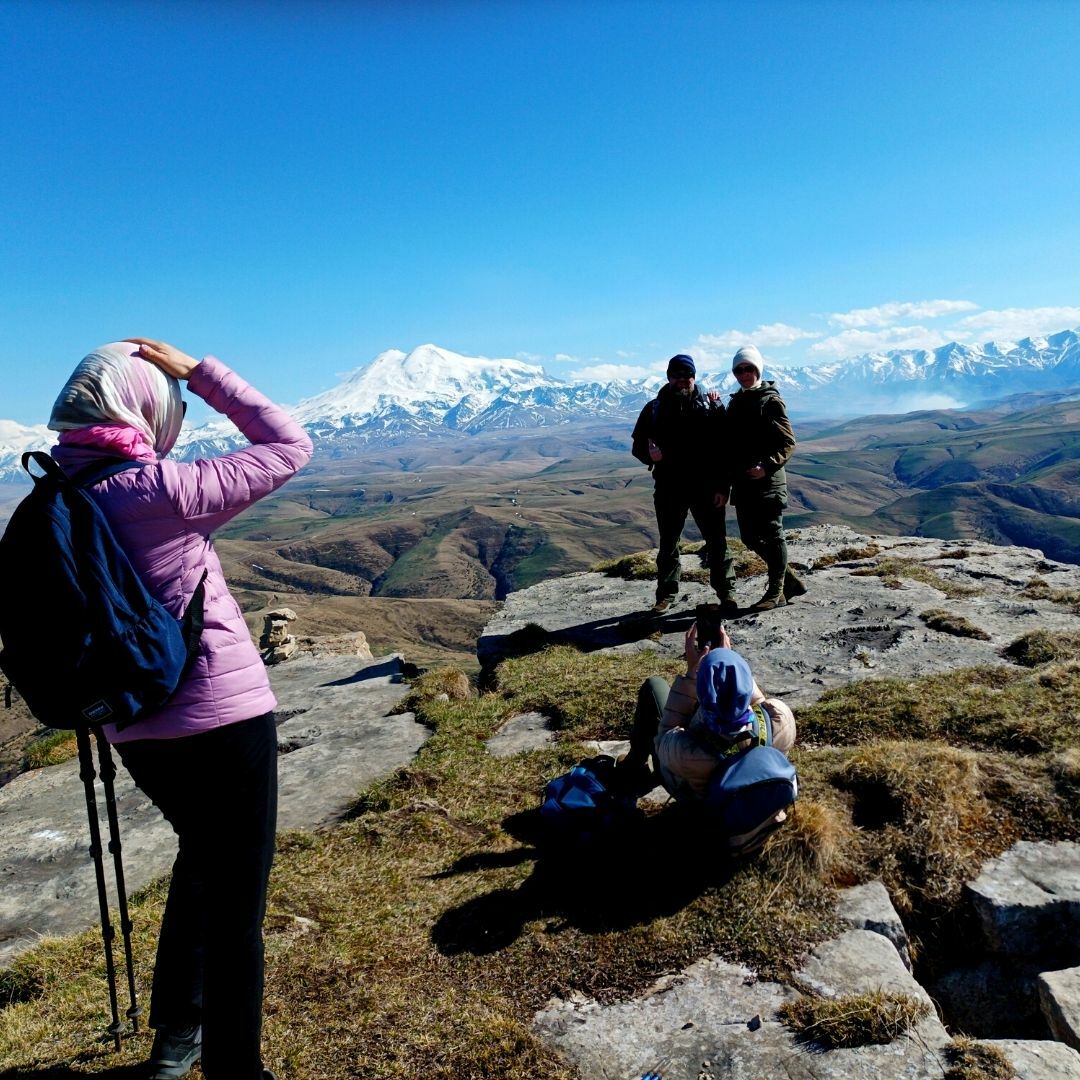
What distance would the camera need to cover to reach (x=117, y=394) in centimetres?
402

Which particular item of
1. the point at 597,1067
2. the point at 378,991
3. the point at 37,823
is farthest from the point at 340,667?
the point at 597,1067

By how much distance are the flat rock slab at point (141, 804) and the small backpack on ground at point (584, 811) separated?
3.45 meters

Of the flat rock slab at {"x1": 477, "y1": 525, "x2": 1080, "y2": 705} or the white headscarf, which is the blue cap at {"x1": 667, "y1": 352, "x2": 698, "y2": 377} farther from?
the white headscarf

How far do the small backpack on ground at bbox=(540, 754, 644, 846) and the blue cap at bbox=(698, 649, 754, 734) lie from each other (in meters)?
1.57

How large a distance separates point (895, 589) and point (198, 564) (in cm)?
1569

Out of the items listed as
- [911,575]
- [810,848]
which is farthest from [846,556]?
[810,848]

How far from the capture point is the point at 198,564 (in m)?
4.24

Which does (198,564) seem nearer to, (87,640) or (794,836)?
(87,640)

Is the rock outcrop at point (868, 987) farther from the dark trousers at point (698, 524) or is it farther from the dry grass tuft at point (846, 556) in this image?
the dry grass tuft at point (846, 556)

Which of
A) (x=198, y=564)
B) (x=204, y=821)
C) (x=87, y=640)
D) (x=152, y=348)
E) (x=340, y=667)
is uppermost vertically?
(x=152, y=348)

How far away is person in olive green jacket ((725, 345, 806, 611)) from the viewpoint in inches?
551

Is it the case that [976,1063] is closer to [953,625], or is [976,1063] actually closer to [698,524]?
[953,625]

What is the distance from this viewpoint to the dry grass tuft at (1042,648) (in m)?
11.4

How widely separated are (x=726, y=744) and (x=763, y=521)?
837 cm
